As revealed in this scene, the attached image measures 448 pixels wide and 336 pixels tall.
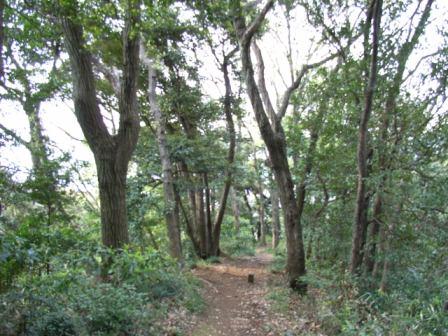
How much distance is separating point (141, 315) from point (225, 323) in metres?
2.40

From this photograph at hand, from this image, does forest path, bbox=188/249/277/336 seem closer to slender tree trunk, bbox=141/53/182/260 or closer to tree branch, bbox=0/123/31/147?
slender tree trunk, bbox=141/53/182/260

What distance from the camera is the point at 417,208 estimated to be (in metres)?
6.14

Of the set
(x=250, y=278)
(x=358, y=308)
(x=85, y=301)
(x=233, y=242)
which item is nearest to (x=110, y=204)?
(x=85, y=301)

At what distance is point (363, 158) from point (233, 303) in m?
4.24

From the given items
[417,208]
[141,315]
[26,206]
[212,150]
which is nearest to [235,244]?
[212,150]

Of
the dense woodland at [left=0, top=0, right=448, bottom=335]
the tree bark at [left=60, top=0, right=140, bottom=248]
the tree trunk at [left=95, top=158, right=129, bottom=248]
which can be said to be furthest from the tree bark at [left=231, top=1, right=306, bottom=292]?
the tree trunk at [left=95, top=158, right=129, bottom=248]

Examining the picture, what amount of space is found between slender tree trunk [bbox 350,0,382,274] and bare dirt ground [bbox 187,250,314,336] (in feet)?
7.12

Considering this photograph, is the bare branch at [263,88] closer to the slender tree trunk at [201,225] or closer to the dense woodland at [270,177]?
the dense woodland at [270,177]

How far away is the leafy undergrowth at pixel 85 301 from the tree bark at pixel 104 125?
2.66 feet

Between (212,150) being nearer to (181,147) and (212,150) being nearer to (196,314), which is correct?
(181,147)

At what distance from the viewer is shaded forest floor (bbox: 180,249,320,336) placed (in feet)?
18.8

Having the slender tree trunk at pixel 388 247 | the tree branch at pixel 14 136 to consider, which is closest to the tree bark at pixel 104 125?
the slender tree trunk at pixel 388 247

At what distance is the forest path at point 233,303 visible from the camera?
19.1ft

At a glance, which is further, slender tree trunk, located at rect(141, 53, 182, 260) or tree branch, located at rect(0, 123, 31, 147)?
tree branch, located at rect(0, 123, 31, 147)
